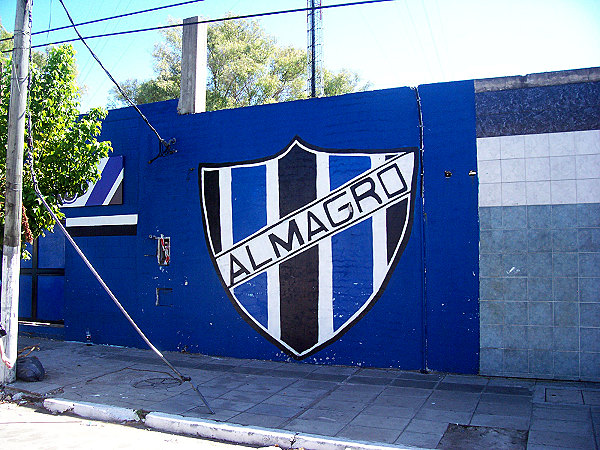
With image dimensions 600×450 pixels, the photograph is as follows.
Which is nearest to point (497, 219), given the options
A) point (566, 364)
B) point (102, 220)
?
point (566, 364)

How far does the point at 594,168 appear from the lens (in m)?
7.67

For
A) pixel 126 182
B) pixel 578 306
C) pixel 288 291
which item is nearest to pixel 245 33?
pixel 126 182

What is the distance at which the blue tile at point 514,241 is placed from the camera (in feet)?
26.1

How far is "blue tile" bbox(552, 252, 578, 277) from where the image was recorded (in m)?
7.70

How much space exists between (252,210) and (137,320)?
3480 millimetres

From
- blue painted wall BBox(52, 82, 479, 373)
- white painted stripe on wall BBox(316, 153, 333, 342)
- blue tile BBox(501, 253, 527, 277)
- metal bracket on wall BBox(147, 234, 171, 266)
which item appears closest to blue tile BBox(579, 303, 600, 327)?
blue tile BBox(501, 253, 527, 277)

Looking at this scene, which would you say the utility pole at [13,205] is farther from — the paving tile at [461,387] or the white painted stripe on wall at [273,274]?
the paving tile at [461,387]

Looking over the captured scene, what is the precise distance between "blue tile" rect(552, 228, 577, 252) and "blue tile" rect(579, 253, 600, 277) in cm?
17

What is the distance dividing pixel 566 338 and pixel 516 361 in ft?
2.54

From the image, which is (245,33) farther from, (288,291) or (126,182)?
(288,291)

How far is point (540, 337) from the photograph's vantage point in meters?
7.80

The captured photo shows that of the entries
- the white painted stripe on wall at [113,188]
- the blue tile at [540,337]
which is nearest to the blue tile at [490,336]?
the blue tile at [540,337]

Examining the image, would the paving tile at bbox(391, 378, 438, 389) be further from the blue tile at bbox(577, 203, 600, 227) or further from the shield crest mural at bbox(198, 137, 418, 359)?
the blue tile at bbox(577, 203, 600, 227)

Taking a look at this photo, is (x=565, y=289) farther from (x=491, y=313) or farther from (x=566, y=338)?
(x=491, y=313)
